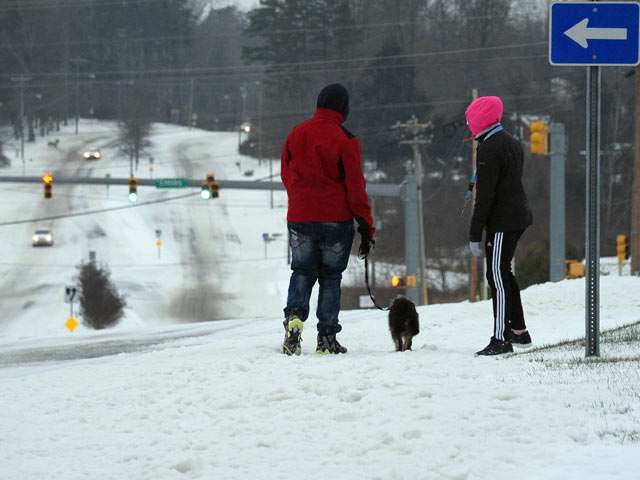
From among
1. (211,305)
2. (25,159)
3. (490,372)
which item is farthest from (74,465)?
(25,159)

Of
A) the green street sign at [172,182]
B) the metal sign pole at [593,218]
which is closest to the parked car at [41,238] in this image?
the green street sign at [172,182]

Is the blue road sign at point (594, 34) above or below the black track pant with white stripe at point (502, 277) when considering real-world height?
above

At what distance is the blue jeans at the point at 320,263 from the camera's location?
7.33 meters

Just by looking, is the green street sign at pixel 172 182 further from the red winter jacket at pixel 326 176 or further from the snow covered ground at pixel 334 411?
the red winter jacket at pixel 326 176

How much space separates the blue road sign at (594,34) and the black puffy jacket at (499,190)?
0.98 m

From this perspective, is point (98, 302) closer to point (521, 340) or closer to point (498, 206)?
point (521, 340)

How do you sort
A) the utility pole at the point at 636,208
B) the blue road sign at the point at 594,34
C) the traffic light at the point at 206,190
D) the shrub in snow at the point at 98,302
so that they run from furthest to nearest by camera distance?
the shrub in snow at the point at 98,302, the traffic light at the point at 206,190, the utility pole at the point at 636,208, the blue road sign at the point at 594,34

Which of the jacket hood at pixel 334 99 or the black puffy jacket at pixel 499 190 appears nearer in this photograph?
the black puffy jacket at pixel 499 190

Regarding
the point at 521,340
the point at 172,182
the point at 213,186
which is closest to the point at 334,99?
the point at 521,340

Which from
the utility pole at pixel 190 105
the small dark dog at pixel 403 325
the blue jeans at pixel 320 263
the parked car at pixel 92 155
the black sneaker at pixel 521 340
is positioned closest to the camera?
the blue jeans at pixel 320 263

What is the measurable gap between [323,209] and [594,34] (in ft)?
7.95

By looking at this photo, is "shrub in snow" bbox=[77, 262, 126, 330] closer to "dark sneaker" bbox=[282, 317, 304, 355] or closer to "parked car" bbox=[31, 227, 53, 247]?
"parked car" bbox=[31, 227, 53, 247]

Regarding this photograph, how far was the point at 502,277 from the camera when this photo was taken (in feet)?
24.1

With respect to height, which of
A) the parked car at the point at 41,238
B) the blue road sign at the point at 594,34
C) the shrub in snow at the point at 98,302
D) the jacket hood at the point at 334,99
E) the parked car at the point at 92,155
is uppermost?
the blue road sign at the point at 594,34
